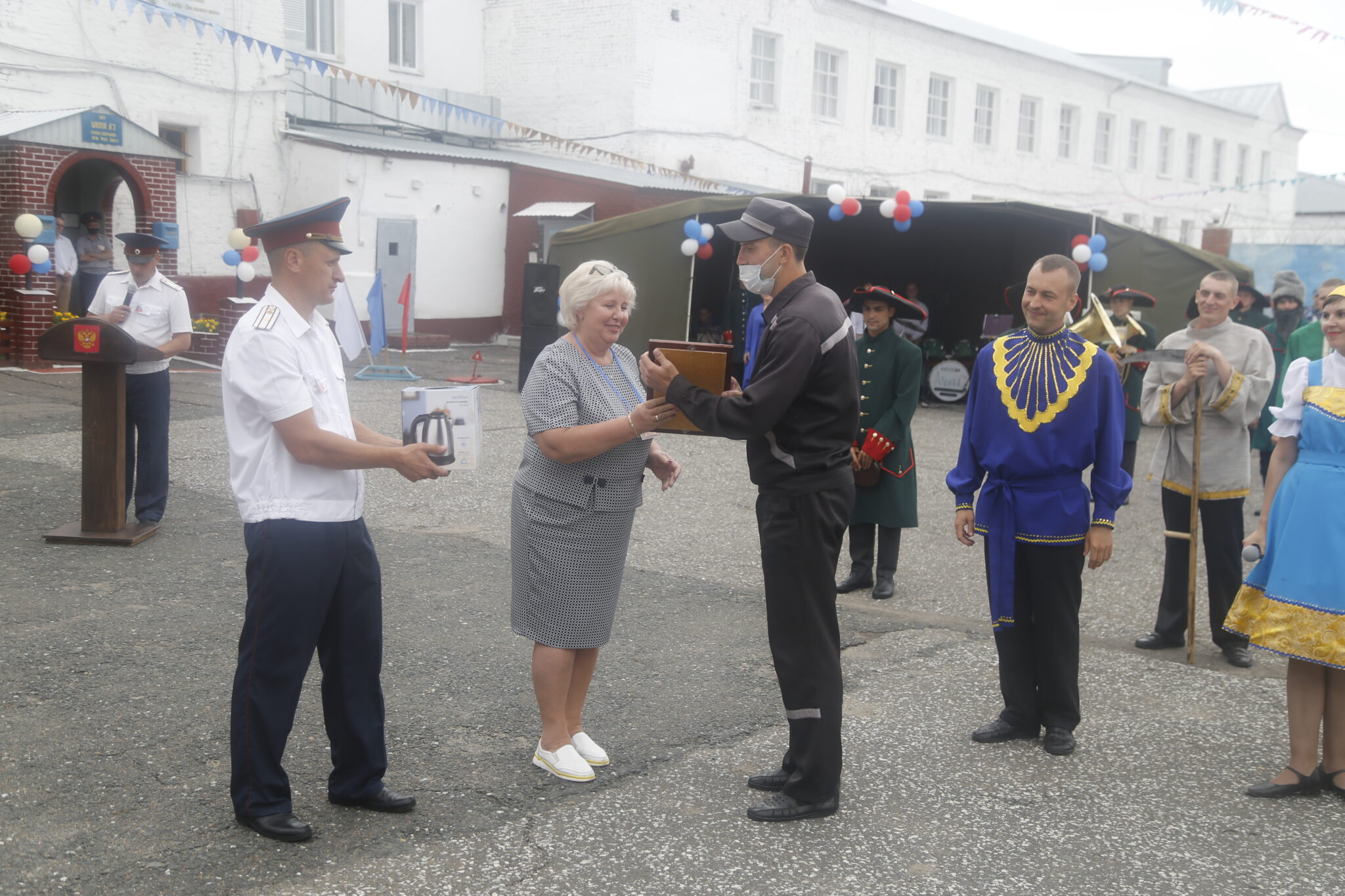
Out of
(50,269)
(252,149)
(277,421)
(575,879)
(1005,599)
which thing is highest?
(252,149)

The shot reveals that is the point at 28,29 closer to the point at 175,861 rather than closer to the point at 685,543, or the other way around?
the point at 685,543

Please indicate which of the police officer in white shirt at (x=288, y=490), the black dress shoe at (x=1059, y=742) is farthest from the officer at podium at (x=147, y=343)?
the black dress shoe at (x=1059, y=742)

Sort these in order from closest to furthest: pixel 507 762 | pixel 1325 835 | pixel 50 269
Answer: pixel 1325 835
pixel 507 762
pixel 50 269

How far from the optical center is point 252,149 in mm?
18859

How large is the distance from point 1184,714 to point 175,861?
3834 millimetres

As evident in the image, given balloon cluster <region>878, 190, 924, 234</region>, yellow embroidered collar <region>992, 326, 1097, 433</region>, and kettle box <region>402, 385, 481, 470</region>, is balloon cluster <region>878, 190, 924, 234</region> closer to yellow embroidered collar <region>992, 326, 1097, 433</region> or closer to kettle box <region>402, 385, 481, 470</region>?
yellow embroidered collar <region>992, 326, 1097, 433</region>

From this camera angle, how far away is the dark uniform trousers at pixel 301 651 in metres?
3.31

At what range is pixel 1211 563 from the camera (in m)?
5.75

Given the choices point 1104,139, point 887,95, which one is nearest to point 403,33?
point 887,95

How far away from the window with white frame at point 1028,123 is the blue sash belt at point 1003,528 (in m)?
30.3

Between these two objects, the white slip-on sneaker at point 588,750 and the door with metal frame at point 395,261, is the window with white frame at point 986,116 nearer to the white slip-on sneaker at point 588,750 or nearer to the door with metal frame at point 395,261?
the door with metal frame at point 395,261

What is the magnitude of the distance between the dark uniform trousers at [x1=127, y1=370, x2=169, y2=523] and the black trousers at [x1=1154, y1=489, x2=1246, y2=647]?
5957 mm

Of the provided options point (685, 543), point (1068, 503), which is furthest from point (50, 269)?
point (1068, 503)

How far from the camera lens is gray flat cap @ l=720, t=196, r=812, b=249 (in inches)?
143
